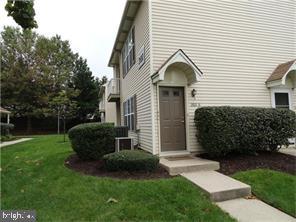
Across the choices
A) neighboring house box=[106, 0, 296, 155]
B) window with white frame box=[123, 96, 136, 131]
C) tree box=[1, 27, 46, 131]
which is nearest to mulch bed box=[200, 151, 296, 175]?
neighboring house box=[106, 0, 296, 155]

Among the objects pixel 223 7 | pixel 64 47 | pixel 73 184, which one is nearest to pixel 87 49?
pixel 64 47

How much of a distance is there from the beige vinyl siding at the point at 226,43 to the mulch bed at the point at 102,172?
181cm

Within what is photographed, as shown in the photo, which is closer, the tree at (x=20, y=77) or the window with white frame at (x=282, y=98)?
the window with white frame at (x=282, y=98)

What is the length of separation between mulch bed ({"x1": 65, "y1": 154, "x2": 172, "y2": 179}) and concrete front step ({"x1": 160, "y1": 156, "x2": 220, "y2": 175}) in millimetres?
177

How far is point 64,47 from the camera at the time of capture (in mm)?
37438

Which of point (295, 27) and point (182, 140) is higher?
point (295, 27)

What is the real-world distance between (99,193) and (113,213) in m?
0.97

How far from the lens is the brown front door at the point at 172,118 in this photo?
828 centimetres

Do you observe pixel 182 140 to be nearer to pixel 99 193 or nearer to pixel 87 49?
pixel 99 193

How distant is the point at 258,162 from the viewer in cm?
715

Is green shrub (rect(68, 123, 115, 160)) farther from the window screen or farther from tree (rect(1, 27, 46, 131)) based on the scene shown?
tree (rect(1, 27, 46, 131))

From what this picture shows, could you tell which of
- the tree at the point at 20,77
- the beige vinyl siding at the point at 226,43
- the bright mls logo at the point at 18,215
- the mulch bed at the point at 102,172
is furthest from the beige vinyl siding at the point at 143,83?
the tree at the point at 20,77

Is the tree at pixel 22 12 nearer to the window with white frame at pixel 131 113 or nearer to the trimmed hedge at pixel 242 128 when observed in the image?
the trimmed hedge at pixel 242 128

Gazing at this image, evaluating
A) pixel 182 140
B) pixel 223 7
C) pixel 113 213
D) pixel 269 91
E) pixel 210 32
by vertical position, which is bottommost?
pixel 113 213
